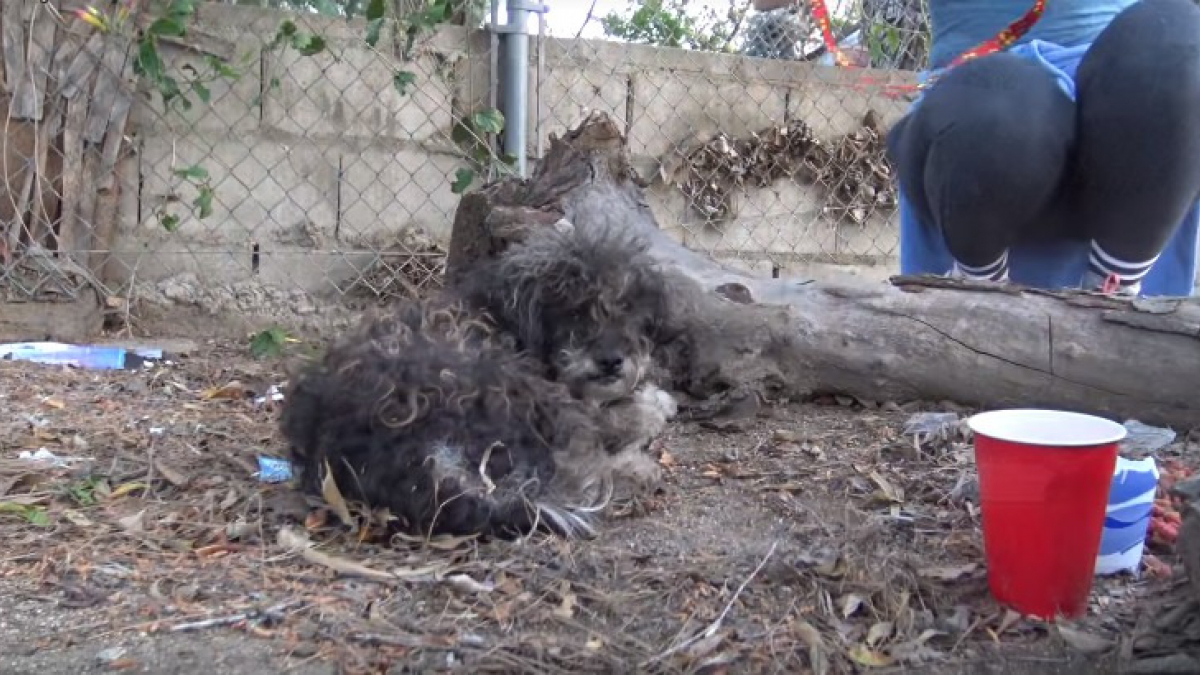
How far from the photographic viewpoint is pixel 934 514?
8.45ft

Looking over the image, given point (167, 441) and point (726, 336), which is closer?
point (167, 441)

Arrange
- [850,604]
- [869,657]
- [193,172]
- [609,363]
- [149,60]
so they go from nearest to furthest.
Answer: [869,657]
[850,604]
[609,363]
[149,60]
[193,172]

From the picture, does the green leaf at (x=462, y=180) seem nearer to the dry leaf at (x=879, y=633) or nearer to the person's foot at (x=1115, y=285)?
the person's foot at (x=1115, y=285)

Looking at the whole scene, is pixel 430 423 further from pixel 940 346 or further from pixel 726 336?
pixel 940 346

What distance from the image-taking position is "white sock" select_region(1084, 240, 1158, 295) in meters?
3.62

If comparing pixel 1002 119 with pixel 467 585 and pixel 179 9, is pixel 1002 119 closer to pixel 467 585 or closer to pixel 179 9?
pixel 467 585

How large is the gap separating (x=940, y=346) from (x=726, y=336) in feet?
2.11

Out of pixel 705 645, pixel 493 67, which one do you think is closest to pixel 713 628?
pixel 705 645

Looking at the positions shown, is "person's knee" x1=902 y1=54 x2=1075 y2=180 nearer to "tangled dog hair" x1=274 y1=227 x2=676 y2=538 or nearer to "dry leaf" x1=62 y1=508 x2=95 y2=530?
"tangled dog hair" x1=274 y1=227 x2=676 y2=538

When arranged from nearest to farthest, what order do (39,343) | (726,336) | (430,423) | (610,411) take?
(430,423), (610,411), (726,336), (39,343)

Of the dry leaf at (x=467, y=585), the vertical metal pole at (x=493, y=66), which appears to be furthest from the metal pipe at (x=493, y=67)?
the dry leaf at (x=467, y=585)

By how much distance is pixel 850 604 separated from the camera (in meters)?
2.08

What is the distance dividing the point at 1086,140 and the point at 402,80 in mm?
3014

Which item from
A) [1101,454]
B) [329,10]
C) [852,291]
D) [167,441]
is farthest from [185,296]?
[1101,454]
